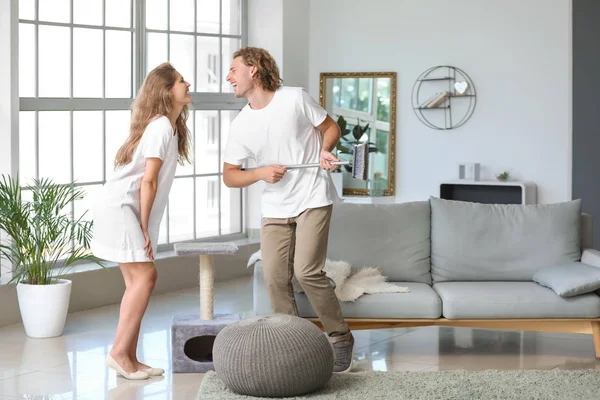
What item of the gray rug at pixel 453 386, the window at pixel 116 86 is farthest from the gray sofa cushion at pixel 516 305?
the window at pixel 116 86

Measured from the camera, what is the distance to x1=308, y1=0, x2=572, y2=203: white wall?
8438 mm

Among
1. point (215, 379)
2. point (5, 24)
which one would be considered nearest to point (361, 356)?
point (215, 379)

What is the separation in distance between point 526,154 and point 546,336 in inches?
121

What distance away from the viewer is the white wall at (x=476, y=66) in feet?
27.7

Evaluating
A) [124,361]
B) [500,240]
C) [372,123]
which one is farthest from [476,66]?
[124,361]

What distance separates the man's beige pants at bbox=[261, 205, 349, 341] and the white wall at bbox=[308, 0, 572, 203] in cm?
427

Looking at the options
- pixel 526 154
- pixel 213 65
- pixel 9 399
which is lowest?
pixel 9 399

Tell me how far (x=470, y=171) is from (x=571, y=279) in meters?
3.74

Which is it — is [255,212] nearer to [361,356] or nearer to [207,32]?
[207,32]

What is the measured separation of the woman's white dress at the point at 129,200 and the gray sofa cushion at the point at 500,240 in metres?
1.72

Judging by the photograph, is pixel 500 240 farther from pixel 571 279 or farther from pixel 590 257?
pixel 571 279

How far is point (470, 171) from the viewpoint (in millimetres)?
8594

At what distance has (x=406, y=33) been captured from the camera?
8906 mm

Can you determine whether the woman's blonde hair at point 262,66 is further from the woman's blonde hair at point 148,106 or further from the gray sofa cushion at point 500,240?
the gray sofa cushion at point 500,240
